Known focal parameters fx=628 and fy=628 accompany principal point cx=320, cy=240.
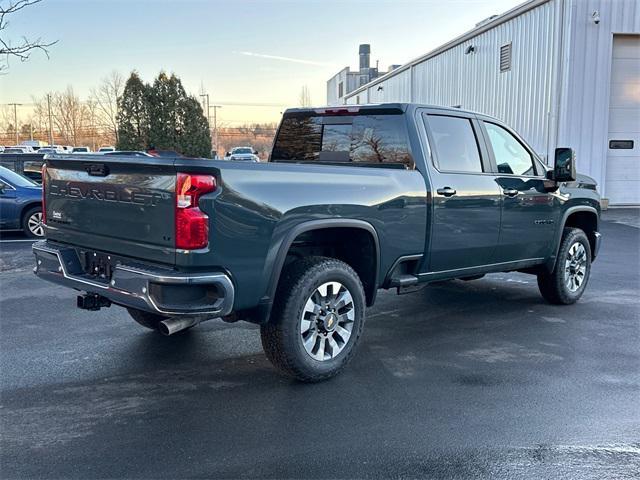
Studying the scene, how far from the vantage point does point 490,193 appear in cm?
584

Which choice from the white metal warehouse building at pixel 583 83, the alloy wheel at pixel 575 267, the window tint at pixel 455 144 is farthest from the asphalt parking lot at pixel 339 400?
the white metal warehouse building at pixel 583 83

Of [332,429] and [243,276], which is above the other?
[243,276]

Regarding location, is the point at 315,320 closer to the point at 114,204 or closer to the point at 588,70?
→ the point at 114,204

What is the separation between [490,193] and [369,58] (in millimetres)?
47890

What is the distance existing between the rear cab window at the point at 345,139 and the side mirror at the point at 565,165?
1942 millimetres

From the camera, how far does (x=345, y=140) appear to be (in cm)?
574

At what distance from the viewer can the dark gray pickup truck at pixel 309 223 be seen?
3.87 meters

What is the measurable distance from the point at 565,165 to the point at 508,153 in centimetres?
60

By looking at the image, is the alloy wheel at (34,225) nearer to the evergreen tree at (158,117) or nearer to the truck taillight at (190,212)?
the truck taillight at (190,212)

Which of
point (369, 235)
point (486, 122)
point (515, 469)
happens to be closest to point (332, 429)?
point (515, 469)

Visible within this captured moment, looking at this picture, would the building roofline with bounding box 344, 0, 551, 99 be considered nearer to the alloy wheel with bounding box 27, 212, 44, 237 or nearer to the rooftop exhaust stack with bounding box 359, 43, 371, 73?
the alloy wheel with bounding box 27, 212, 44, 237

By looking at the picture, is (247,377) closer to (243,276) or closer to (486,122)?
(243,276)

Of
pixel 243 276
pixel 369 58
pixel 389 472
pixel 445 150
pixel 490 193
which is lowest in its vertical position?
pixel 389 472

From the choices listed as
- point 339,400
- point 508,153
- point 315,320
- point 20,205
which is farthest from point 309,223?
point 20,205
